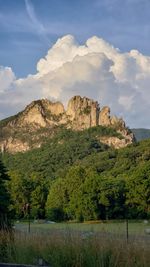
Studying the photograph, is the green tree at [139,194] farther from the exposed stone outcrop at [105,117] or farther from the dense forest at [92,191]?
the exposed stone outcrop at [105,117]

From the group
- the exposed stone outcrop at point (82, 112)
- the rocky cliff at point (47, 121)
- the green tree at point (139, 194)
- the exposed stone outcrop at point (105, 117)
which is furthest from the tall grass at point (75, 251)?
the exposed stone outcrop at point (105, 117)

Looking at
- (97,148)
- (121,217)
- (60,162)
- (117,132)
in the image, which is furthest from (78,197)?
(117,132)

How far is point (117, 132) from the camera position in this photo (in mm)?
145125

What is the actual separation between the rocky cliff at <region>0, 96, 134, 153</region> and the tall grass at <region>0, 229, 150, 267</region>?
136276 mm

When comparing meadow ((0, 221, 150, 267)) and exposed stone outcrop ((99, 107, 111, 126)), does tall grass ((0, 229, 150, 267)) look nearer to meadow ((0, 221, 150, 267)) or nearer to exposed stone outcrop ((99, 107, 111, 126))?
meadow ((0, 221, 150, 267))

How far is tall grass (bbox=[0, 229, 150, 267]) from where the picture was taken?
24.5 ft

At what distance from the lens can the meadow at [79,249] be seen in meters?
7.47

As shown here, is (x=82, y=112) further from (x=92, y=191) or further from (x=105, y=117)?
(x=92, y=191)

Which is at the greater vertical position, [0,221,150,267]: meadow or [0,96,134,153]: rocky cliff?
[0,96,134,153]: rocky cliff

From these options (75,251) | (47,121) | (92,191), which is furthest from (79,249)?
(47,121)

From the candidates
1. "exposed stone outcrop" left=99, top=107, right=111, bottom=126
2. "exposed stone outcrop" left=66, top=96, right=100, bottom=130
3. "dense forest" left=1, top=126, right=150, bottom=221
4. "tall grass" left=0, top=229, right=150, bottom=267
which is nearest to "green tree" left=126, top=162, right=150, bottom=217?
"dense forest" left=1, top=126, right=150, bottom=221

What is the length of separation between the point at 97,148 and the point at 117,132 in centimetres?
2527

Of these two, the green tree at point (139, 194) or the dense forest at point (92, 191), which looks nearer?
the green tree at point (139, 194)

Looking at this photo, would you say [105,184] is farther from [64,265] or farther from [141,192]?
[64,265]
